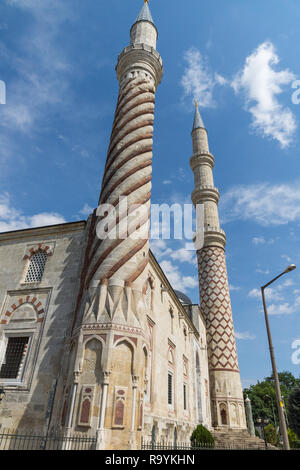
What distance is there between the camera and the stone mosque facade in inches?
278

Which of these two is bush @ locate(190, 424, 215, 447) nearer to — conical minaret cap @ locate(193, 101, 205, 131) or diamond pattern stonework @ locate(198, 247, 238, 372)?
diamond pattern stonework @ locate(198, 247, 238, 372)

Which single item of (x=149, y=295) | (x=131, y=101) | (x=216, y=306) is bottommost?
(x=149, y=295)

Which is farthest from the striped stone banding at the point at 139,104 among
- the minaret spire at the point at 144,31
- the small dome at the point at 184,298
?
the small dome at the point at 184,298

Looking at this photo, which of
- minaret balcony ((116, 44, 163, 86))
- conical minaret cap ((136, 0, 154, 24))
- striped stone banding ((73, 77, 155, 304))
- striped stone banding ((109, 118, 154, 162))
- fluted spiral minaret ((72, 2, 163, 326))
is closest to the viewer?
fluted spiral minaret ((72, 2, 163, 326))

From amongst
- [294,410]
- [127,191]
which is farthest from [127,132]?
[294,410]

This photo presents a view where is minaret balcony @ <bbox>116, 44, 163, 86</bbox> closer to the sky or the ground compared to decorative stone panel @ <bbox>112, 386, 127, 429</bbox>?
closer to the sky

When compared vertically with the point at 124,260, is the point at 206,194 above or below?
above

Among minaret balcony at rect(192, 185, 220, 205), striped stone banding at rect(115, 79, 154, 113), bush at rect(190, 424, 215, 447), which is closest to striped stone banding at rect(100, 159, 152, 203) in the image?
striped stone banding at rect(115, 79, 154, 113)

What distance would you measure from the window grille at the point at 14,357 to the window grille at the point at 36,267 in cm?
196

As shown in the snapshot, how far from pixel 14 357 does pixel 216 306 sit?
16.1m

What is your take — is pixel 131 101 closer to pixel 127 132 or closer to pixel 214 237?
pixel 127 132

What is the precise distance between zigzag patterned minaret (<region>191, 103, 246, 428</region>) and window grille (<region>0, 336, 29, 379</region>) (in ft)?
51.5

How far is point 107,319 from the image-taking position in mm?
→ 7605

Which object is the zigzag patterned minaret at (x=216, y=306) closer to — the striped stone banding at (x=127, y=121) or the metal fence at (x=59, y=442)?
the striped stone banding at (x=127, y=121)
